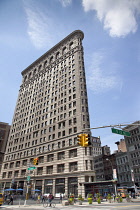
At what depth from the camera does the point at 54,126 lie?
177 ft

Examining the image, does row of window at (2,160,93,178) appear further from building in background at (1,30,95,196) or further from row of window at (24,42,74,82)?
row of window at (24,42,74,82)

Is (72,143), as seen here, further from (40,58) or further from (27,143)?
(40,58)

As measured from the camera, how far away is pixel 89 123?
4744cm

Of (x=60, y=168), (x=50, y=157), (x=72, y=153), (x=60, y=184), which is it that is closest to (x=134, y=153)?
(x=72, y=153)

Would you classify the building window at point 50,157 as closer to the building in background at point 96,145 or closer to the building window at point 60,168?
the building window at point 60,168

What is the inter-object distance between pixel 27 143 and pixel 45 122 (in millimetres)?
11596

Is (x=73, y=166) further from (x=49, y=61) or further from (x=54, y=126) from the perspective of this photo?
(x=49, y=61)

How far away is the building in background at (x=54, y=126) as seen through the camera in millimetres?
43281

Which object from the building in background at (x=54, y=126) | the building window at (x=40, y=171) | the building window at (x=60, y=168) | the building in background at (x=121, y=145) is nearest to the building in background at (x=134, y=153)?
the building in background at (x=121, y=145)

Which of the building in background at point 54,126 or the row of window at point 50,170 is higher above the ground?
the building in background at point 54,126

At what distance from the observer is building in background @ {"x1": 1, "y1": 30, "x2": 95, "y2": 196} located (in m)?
43.3

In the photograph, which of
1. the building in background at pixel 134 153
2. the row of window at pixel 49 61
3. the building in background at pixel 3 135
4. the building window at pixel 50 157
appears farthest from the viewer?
the building in background at pixel 3 135

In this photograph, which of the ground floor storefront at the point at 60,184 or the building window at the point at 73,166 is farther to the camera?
the building window at the point at 73,166

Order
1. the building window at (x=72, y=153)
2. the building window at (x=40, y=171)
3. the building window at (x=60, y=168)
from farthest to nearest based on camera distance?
the building window at (x=40, y=171) < the building window at (x=60, y=168) < the building window at (x=72, y=153)
